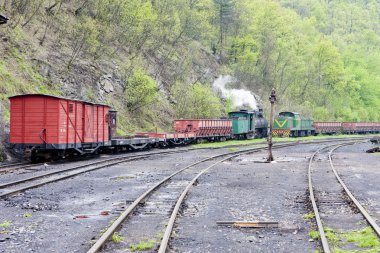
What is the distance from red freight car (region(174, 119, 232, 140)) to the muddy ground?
18241mm

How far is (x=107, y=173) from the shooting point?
16672 millimetres

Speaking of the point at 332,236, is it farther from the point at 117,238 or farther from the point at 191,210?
the point at 117,238

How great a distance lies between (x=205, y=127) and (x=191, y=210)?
27815 millimetres

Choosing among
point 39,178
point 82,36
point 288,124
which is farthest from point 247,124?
point 39,178

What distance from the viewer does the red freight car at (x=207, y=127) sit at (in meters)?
35.8

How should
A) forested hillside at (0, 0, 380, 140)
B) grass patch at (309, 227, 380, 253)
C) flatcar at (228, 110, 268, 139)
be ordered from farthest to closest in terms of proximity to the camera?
flatcar at (228, 110, 268, 139) → forested hillside at (0, 0, 380, 140) → grass patch at (309, 227, 380, 253)

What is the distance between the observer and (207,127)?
37.9 metres

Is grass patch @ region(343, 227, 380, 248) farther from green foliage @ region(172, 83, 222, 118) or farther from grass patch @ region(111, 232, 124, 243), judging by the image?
green foliage @ region(172, 83, 222, 118)

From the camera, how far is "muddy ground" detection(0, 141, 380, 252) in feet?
23.7

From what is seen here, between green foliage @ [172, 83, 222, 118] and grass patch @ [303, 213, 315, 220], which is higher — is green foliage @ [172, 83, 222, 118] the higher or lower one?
the higher one

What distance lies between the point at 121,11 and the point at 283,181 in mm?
30255

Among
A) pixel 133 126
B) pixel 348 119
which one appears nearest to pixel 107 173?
pixel 133 126

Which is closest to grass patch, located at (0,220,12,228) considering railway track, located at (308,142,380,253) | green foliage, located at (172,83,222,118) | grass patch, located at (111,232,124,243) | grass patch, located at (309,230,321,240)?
grass patch, located at (111,232,124,243)

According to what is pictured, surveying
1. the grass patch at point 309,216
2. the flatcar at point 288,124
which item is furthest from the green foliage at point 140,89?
the grass patch at point 309,216
